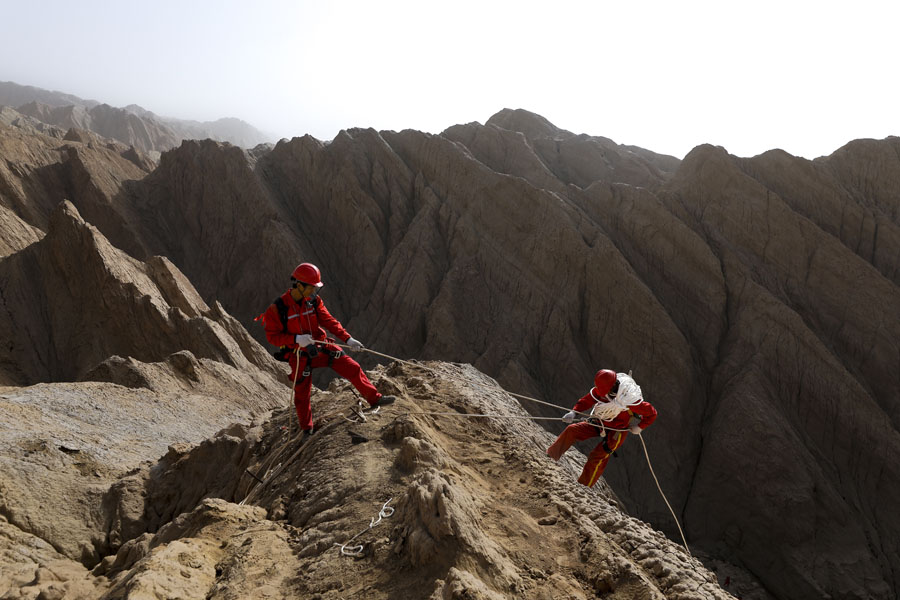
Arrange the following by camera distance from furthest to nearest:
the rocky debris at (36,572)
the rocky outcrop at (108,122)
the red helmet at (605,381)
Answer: the rocky outcrop at (108,122)
the red helmet at (605,381)
the rocky debris at (36,572)

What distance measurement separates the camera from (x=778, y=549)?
15.9m

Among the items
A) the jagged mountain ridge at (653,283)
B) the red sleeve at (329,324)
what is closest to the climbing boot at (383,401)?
the red sleeve at (329,324)

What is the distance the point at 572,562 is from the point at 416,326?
19.9m

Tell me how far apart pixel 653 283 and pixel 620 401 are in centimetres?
1689

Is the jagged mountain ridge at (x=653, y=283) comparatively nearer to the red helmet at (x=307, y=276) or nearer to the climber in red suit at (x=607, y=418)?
the climber in red suit at (x=607, y=418)

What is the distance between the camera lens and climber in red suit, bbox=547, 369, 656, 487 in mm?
6852

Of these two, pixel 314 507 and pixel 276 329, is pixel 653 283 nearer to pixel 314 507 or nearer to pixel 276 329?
pixel 276 329

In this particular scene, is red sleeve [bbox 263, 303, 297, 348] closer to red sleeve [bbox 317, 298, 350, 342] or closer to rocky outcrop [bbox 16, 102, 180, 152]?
red sleeve [bbox 317, 298, 350, 342]

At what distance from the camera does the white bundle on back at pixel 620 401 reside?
6773 millimetres

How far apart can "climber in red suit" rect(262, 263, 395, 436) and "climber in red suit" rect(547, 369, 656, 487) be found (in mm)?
2689

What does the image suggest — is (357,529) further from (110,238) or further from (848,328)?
(110,238)

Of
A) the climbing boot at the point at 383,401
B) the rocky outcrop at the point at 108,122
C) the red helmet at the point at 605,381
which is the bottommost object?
the climbing boot at the point at 383,401

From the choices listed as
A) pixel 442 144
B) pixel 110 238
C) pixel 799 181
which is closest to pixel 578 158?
pixel 442 144

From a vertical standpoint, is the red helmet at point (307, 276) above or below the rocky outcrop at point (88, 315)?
above
